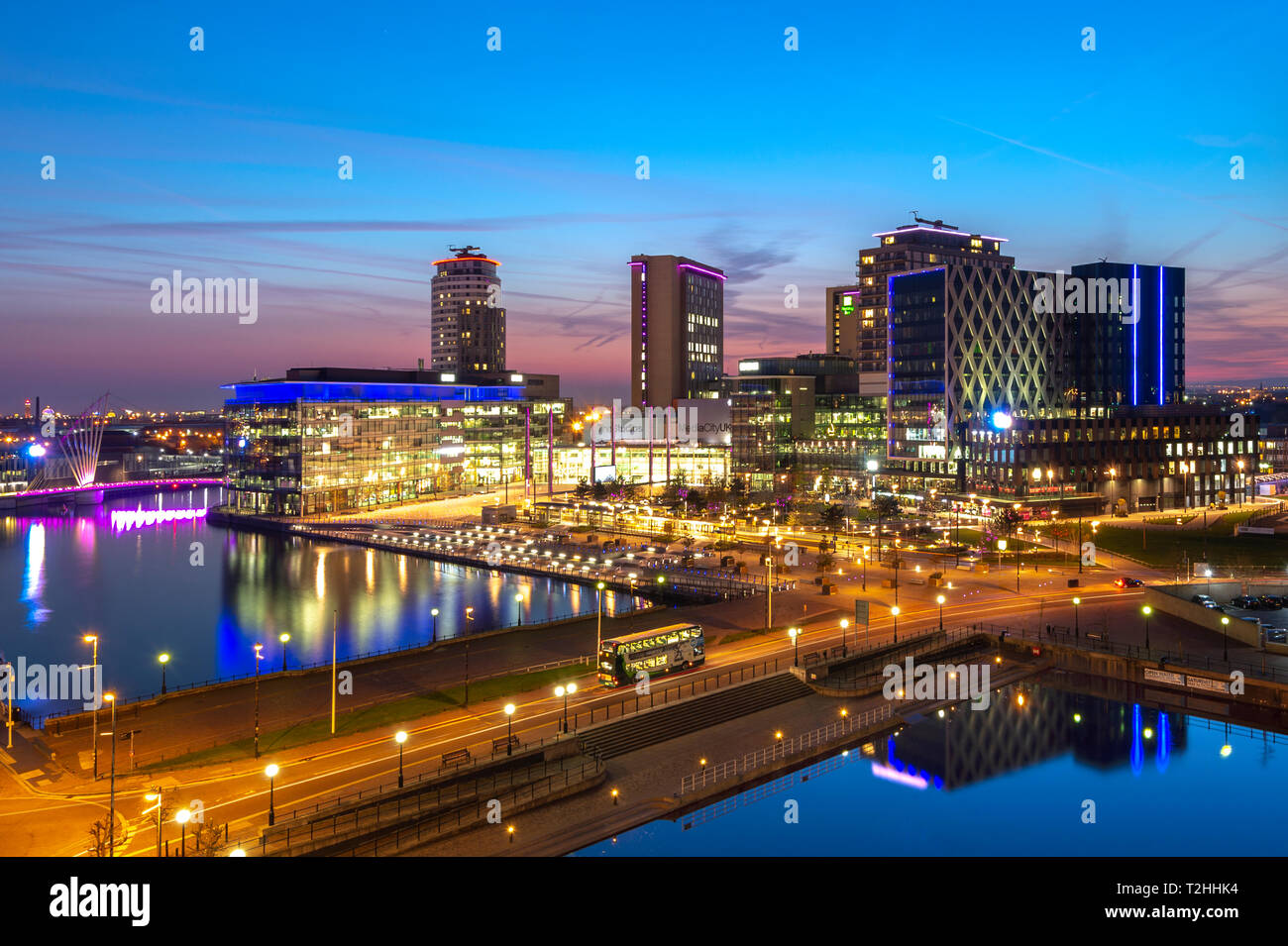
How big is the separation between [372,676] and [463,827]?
648 inches

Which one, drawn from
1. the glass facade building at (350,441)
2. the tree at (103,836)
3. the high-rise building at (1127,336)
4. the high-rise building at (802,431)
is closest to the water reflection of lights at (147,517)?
the glass facade building at (350,441)

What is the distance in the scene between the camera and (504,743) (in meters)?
31.1

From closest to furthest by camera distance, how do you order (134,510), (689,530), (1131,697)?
(1131,697), (689,530), (134,510)

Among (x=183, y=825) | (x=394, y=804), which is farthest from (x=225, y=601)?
(x=183, y=825)

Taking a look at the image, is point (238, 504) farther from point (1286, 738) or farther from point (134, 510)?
point (1286, 738)

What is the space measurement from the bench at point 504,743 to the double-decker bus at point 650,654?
296 inches

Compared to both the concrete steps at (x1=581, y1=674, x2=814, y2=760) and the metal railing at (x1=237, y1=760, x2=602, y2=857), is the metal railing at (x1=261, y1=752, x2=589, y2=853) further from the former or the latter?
the concrete steps at (x1=581, y1=674, x2=814, y2=760)

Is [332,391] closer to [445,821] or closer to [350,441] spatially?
[350,441]

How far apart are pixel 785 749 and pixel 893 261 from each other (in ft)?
526

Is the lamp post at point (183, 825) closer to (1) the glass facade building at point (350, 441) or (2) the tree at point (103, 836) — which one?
(2) the tree at point (103, 836)

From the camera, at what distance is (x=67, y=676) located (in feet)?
168
